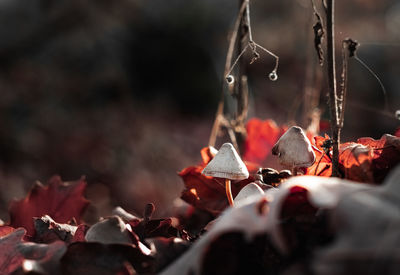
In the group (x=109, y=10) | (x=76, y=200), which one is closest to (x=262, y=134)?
(x=76, y=200)

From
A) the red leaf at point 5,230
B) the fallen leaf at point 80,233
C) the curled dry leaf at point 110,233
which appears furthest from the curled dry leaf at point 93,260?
the red leaf at point 5,230

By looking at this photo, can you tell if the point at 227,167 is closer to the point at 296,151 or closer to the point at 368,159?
the point at 296,151

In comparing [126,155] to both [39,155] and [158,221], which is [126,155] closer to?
[39,155]

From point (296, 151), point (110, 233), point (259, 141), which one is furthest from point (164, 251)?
point (259, 141)

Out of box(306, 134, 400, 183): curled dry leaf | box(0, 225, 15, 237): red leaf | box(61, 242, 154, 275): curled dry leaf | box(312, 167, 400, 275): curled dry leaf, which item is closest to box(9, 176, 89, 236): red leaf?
box(0, 225, 15, 237): red leaf

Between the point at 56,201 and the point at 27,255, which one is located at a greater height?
the point at 27,255

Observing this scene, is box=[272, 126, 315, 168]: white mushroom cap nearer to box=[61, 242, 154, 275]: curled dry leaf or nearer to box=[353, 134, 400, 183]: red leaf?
box=[353, 134, 400, 183]: red leaf
